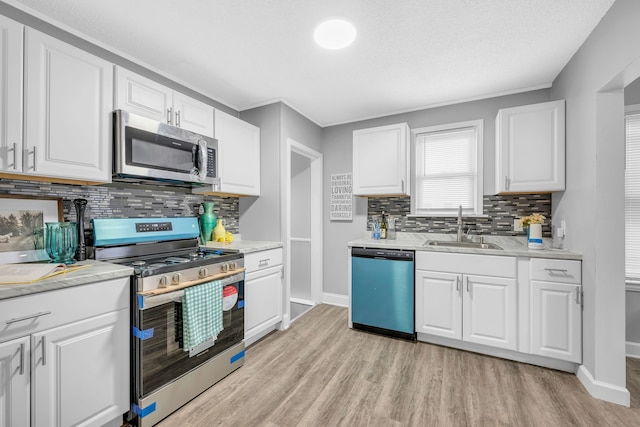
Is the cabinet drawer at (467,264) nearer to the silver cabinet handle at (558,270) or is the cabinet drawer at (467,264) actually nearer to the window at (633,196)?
the silver cabinet handle at (558,270)

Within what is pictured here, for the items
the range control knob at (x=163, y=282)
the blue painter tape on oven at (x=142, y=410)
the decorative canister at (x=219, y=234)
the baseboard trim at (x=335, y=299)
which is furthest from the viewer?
the baseboard trim at (x=335, y=299)

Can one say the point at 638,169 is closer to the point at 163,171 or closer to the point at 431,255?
the point at 431,255

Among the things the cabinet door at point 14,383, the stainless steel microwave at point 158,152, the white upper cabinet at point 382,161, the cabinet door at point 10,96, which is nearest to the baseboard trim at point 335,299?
the white upper cabinet at point 382,161

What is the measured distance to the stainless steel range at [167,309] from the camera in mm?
1573

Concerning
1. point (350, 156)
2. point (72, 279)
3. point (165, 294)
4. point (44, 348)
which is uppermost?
point (350, 156)

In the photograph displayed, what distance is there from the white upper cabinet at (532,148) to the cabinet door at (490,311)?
90 centimetres

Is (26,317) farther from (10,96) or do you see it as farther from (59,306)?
(10,96)

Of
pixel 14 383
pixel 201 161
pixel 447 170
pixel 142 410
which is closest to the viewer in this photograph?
pixel 14 383

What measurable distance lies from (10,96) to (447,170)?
141 inches

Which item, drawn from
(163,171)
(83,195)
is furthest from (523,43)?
(83,195)

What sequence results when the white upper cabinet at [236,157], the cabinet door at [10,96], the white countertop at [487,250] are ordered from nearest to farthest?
the cabinet door at [10,96]
the white countertop at [487,250]
the white upper cabinet at [236,157]

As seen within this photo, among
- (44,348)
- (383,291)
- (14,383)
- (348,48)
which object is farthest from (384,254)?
(14,383)

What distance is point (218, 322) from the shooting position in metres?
1.95

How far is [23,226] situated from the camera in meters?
1.66
